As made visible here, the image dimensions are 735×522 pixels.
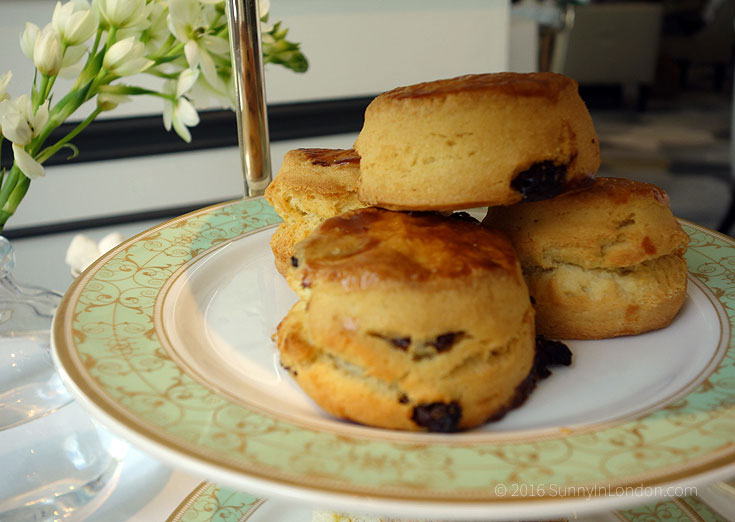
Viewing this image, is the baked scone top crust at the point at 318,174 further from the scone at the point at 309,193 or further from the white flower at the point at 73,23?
the white flower at the point at 73,23

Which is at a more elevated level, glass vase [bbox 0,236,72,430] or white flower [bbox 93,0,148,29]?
white flower [bbox 93,0,148,29]

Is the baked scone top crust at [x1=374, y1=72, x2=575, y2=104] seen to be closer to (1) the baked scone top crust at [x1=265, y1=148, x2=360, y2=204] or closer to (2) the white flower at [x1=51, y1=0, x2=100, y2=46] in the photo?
(1) the baked scone top crust at [x1=265, y1=148, x2=360, y2=204]

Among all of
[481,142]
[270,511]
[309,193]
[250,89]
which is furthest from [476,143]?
[270,511]

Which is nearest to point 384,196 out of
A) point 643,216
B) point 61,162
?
point 643,216

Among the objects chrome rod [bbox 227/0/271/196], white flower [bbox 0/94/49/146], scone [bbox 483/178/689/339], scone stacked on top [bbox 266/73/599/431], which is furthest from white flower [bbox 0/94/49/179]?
scone [bbox 483/178/689/339]

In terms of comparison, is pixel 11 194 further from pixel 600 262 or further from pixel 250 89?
pixel 600 262

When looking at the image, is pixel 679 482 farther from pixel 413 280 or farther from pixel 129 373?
pixel 129 373

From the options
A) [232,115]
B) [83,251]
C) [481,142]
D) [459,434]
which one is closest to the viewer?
[459,434]
